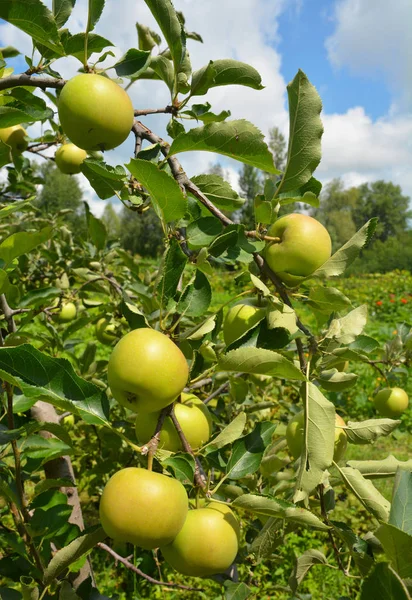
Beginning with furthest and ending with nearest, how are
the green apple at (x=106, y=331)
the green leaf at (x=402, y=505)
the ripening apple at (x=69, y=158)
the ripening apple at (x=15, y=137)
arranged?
the green apple at (x=106, y=331) < the ripening apple at (x=15, y=137) < the ripening apple at (x=69, y=158) < the green leaf at (x=402, y=505)

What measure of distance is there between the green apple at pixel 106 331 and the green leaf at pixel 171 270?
1.16 meters

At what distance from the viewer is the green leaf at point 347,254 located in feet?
2.77

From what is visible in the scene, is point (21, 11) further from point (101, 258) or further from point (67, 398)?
point (101, 258)

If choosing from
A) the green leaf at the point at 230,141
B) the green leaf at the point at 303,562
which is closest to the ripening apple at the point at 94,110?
the green leaf at the point at 230,141

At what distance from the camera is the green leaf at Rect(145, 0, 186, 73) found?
2.68 feet

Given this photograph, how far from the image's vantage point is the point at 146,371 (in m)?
0.69

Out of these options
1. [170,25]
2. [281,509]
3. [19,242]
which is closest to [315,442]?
[281,509]

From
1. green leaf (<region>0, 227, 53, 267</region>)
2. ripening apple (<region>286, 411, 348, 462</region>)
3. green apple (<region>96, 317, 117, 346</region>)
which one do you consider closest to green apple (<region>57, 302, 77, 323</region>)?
green apple (<region>96, 317, 117, 346</region>)

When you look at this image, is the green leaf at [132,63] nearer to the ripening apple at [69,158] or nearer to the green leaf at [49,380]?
the green leaf at [49,380]

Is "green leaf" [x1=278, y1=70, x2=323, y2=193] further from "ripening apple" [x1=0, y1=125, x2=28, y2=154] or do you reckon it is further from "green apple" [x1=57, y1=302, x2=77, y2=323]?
"green apple" [x1=57, y1=302, x2=77, y2=323]

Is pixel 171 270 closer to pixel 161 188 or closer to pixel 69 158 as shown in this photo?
pixel 161 188

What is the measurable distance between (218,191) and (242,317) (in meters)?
0.27

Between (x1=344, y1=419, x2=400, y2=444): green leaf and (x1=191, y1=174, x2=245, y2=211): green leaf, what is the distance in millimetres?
554

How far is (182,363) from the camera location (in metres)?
0.73
